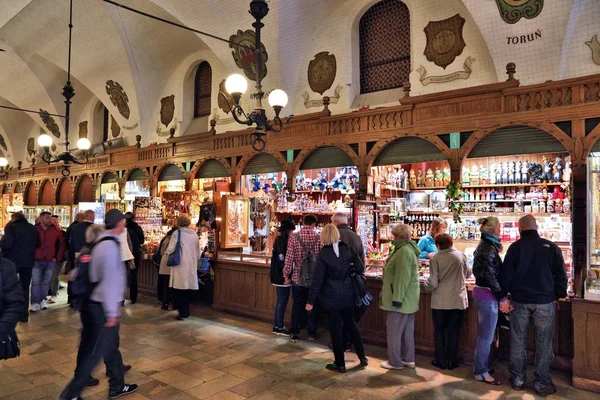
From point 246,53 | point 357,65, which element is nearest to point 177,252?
point 246,53

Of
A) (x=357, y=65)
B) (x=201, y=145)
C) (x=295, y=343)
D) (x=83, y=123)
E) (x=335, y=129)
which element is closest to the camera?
(x=295, y=343)

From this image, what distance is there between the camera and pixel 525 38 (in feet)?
18.4

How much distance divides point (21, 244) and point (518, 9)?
25.6ft

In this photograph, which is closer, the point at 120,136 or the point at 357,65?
the point at 357,65

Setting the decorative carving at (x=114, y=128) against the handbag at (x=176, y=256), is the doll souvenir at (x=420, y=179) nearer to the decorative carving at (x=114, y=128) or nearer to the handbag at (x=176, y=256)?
the handbag at (x=176, y=256)

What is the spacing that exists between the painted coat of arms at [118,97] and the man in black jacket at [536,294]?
9757 mm

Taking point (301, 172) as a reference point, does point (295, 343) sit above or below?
below

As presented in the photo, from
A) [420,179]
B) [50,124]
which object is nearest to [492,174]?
[420,179]

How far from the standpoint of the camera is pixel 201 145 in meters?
9.12

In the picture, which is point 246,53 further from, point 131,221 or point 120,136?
point 120,136

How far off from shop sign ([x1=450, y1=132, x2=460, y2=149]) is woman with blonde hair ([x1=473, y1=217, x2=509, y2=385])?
5.91ft

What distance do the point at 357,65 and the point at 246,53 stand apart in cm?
206

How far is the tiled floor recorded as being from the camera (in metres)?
4.03

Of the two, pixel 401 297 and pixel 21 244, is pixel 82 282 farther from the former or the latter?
pixel 21 244
